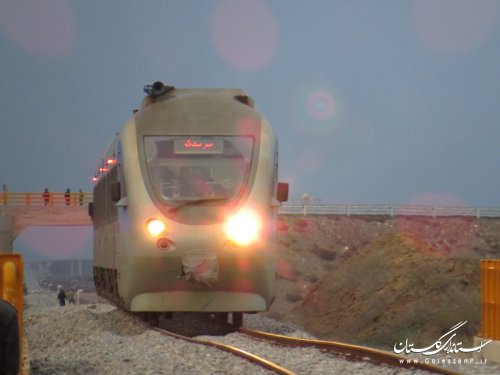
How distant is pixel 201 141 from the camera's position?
55.2 feet

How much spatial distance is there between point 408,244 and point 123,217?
1703 centimetres

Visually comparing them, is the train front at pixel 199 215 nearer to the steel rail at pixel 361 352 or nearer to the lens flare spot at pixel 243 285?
the lens flare spot at pixel 243 285

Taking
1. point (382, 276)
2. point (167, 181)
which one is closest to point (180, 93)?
point (167, 181)

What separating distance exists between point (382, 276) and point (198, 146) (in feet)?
43.4

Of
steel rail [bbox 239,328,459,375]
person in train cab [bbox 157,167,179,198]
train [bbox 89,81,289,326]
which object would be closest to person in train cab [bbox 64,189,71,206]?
train [bbox 89,81,289,326]

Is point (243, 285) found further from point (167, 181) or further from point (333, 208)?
point (333, 208)

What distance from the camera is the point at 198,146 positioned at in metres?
16.8

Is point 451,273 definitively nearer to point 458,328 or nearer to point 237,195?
point 458,328

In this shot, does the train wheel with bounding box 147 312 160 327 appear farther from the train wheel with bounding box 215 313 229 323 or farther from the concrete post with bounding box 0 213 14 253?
the concrete post with bounding box 0 213 14 253

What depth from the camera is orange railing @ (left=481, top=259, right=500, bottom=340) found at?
44.0 ft

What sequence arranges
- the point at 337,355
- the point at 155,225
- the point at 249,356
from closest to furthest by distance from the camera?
1. the point at 249,356
2. the point at 337,355
3. the point at 155,225

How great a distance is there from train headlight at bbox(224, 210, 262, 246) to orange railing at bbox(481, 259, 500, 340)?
419 centimetres

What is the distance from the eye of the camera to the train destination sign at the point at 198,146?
16763 millimetres

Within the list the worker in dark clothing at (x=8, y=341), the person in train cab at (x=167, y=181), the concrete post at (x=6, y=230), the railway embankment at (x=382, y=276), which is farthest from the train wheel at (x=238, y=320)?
the concrete post at (x=6, y=230)
